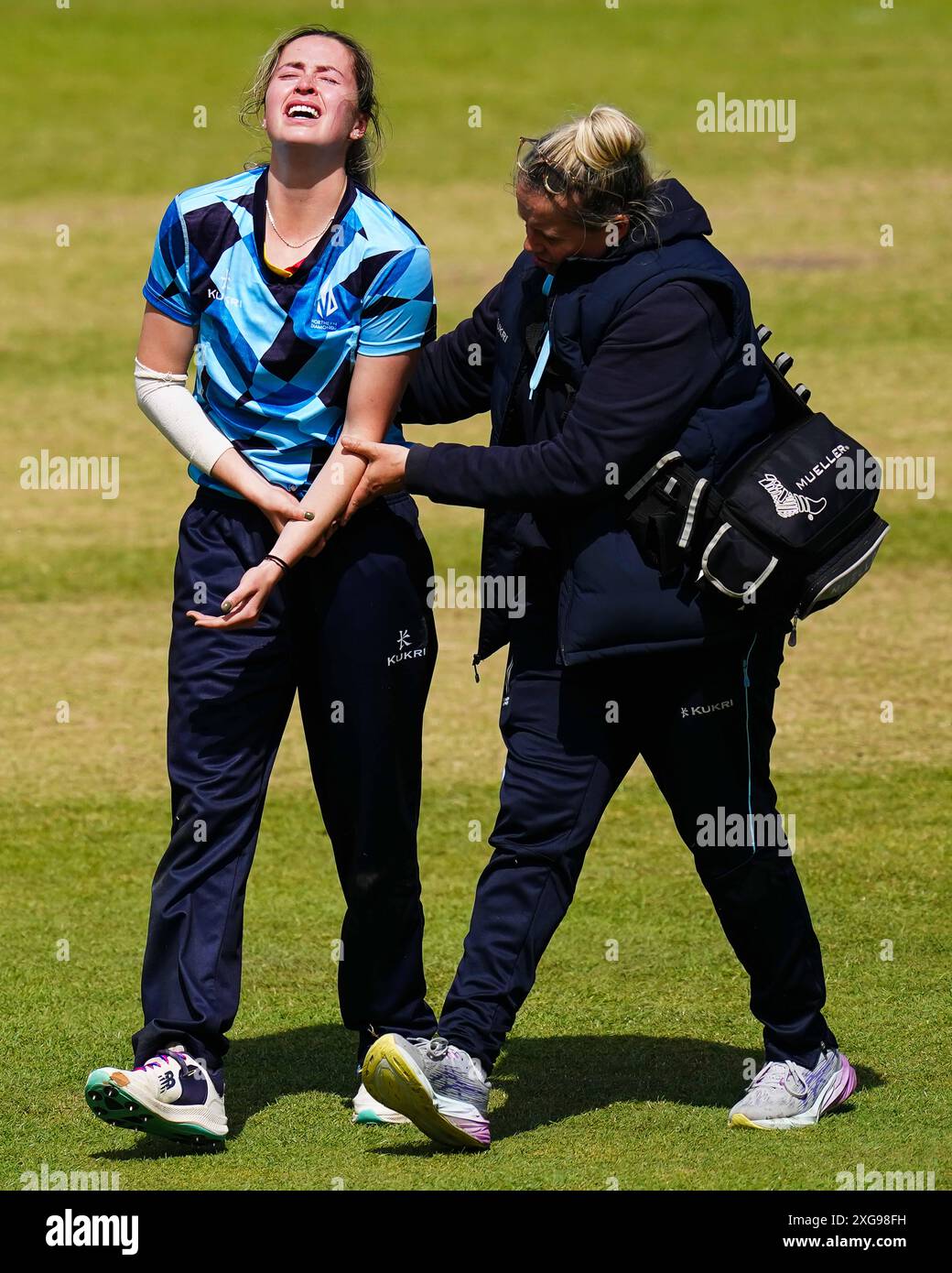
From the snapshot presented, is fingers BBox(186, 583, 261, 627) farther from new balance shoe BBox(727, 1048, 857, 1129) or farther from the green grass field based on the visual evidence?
new balance shoe BBox(727, 1048, 857, 1129)

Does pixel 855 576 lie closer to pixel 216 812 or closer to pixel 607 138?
pixel 607 138

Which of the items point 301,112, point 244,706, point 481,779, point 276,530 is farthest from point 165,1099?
point 481,779

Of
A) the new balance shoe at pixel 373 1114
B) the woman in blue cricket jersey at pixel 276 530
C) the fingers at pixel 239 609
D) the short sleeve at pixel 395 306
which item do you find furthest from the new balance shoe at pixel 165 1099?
the short sleeve at pixel 395 306

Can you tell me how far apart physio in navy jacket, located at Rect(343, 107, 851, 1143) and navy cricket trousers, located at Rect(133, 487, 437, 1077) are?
199 millimetres

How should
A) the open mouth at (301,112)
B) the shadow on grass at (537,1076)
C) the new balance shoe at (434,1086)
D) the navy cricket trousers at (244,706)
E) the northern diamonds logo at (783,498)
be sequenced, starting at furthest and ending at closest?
1. the shadow on grass at (537,1076)
2. the navy cricket trousers at (244,706)
3. the open mouth at (301,112)
4. the northern diamonds logo at (783,498)
5. the new balance shoe at (434,1086)

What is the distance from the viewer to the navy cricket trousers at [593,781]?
474 centimetres

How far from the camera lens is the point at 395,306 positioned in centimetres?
478

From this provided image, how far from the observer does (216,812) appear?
4832mm

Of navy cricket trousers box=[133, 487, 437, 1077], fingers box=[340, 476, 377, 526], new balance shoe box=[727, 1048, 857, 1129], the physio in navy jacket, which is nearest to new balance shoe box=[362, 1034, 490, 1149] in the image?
the physio in navy jacket

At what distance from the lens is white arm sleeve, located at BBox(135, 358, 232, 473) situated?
15.7ft

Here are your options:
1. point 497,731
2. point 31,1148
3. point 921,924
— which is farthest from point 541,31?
point 31,1148

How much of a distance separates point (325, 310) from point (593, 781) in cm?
115

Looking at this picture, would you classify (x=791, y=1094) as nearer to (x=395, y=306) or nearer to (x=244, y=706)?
(x=244, y=706)

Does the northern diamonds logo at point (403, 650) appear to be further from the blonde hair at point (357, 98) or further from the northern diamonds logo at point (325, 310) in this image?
the blonde hair at point (357, 98)
